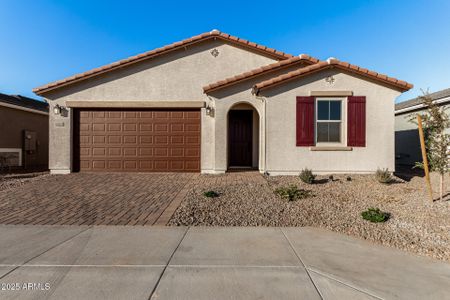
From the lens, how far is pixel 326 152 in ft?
28.5

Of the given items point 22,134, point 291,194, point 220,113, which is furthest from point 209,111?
point 22,134

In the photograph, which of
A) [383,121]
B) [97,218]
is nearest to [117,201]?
[97,218]

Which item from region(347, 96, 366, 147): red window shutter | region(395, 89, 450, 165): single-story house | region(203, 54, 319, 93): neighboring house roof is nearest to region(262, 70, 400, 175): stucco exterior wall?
region(347, 96, 366, 147): red window shutter

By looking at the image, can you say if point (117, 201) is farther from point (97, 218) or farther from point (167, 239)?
point (167, 239)

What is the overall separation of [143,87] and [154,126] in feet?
5.95

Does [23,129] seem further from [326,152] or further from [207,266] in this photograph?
[326,152]

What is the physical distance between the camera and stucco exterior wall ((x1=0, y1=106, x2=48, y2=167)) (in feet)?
39.8

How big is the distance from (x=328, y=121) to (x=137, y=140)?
7.65 meters

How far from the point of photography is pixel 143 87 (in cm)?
1030

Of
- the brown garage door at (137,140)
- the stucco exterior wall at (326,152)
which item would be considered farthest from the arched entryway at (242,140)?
the stucco exterior wall at (326,152)

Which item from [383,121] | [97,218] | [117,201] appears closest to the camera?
[97,218]

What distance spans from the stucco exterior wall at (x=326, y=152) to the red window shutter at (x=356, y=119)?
179 mm

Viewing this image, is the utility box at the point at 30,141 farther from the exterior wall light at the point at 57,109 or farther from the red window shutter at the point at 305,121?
the red window shutter at the point at 305,121

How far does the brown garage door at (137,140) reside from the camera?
10.0 metres
